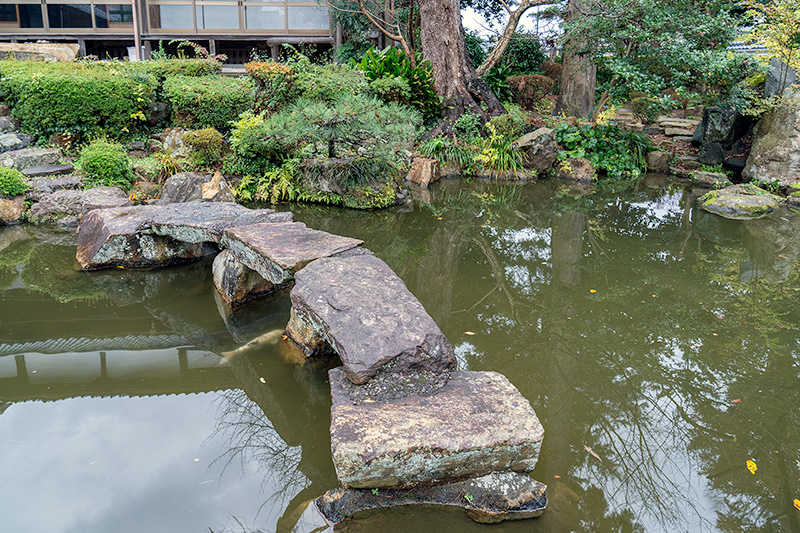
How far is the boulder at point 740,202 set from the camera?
754cm

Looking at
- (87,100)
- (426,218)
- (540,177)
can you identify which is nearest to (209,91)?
(87,100)

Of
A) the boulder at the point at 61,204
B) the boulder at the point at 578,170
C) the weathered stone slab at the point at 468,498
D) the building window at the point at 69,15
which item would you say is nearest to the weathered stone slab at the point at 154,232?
the boulder at the point at 61,204

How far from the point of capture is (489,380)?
286 cm

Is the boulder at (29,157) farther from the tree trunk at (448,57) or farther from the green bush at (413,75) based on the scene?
the tree trunk at (448,57)

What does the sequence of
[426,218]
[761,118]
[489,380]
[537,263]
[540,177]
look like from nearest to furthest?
1. [489,380]
2. [537,263]
3. [426,218]
4. [761,118]
5. [540,177]

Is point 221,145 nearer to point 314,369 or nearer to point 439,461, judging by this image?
point 314,369

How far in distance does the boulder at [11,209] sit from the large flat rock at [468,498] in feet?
20.0

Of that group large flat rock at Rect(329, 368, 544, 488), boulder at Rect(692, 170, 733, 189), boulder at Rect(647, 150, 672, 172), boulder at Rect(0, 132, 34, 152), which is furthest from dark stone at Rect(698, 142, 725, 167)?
boulder at Rect(0, 132, 34, 152)

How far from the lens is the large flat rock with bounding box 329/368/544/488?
2.28 m

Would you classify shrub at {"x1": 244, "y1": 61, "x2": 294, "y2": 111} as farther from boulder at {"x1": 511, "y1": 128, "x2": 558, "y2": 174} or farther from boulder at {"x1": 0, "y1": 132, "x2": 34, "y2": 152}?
boulder at {"x1": 511, "y1": 128, "x2": 558, "y2": 174}

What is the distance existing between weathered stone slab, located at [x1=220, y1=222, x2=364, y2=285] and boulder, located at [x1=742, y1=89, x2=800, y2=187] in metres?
7.95

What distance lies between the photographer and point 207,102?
27.8ft

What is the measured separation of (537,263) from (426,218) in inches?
82.7

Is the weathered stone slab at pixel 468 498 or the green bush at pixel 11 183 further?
Result: the green bush at pixel 11 183
